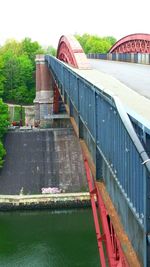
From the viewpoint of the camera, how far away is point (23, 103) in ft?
186

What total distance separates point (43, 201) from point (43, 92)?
728 inches

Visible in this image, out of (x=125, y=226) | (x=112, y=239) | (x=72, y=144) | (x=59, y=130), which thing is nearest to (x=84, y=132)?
(x=112, y=239)

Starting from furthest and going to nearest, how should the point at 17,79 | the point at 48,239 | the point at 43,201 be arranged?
the point at 17,79 < the point at 43,201 < the point at 48,239

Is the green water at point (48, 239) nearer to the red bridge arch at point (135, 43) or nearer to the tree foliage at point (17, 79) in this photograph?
the red bridge arch at point (135, 43)

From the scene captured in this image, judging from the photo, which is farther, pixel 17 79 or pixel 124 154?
pixel 17 79

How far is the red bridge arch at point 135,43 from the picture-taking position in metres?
42.7

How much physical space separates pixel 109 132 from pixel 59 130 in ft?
106

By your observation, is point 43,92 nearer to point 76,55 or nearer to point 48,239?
point 76,55

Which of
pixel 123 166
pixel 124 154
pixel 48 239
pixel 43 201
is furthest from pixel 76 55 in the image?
pixel 124 154

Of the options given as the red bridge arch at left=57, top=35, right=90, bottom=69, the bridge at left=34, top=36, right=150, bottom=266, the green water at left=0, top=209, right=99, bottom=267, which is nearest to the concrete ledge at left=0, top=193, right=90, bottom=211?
the green water at left=0, top=209, right=99, bottom=267

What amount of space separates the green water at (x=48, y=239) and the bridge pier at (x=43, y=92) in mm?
17459

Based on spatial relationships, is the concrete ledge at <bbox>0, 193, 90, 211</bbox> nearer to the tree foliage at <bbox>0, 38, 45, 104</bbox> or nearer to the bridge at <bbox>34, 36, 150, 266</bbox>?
the bridge at <bbox>34, 36, 150, 266</bbox>

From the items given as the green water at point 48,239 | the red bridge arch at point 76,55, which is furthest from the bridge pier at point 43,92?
the green water at point 48,239

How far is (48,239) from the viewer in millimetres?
25516
